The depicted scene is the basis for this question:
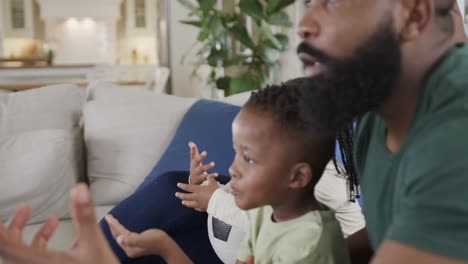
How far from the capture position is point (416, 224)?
1.73 ft

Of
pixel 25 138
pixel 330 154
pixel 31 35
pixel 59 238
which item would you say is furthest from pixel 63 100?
pixel 31 35

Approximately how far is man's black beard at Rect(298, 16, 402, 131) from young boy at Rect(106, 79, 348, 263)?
22cm

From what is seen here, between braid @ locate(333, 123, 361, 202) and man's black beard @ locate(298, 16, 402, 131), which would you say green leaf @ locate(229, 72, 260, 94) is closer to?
braid @ locate(333, 123, 361, 202)

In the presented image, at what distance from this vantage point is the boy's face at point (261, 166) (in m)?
0.87

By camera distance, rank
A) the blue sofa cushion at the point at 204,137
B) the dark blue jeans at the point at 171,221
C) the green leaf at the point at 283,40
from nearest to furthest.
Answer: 1. the dark blue jeans at the point at 171,221
2. the blue sofa cushion at the point at 204,137
3. the green leaf at the point at 283,40

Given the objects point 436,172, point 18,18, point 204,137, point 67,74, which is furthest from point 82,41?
point 436,172

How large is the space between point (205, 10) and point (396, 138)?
2.84 metres

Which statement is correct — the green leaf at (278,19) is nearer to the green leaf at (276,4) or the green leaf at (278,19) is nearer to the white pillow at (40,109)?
the green leaf at (276,4)

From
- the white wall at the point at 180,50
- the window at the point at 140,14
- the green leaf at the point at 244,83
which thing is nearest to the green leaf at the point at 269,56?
the green leaf at the point at 244,83

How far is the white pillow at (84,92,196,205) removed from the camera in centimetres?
220

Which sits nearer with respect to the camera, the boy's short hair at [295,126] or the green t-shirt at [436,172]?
the green t-shirt at [436,172]

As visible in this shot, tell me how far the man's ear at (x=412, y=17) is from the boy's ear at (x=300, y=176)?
1.06 feet

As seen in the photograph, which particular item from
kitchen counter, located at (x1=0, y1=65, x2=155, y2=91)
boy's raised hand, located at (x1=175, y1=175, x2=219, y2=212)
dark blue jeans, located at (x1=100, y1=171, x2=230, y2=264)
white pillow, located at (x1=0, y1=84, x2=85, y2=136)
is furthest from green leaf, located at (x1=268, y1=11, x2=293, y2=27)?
kitchen counter, located at (x1=0, y1=65, x2=155, y2=91)

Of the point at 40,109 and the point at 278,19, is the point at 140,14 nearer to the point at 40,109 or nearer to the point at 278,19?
the point at 278,19
